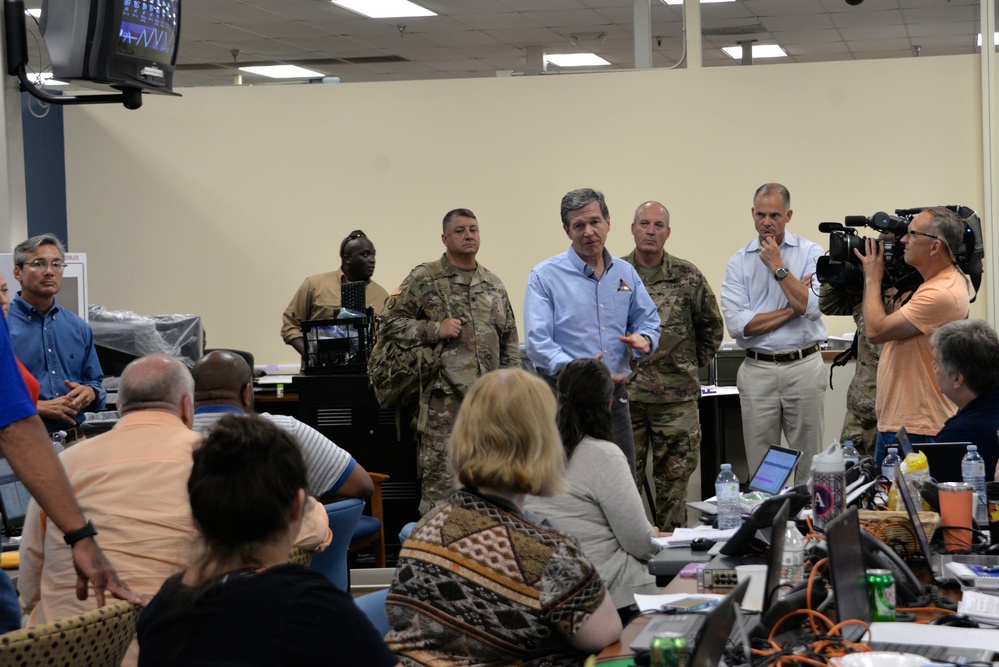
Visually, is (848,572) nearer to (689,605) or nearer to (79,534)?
(689,605)

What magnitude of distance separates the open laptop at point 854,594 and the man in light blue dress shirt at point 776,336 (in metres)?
3.15

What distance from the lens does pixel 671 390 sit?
520cm

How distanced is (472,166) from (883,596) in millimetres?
5869

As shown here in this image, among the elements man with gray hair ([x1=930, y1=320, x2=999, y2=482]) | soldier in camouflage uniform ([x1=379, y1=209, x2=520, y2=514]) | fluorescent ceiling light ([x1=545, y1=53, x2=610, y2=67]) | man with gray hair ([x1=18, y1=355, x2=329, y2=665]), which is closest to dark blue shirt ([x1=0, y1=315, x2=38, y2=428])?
man with gray hair ([x1=18, y1=355, x2=329, y2=665])

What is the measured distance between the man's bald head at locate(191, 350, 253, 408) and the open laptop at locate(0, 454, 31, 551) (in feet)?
2.10

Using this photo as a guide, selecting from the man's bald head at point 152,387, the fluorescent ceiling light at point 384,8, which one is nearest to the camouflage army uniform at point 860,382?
the man's bald head at point 152,387

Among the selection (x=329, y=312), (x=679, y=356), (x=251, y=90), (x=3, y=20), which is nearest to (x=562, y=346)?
(x=679, y=356)

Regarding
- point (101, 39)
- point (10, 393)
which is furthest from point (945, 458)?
point (101, 39)

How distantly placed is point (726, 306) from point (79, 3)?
10.7ft

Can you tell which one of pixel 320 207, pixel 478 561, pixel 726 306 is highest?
pixel 320 207

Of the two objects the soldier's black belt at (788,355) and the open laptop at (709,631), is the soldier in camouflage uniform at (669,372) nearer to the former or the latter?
the soldier's black belt at (788,355)

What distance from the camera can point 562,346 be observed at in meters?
4.80

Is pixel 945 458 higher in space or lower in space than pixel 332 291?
lower

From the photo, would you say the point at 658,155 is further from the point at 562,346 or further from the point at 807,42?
the point at 807,42
